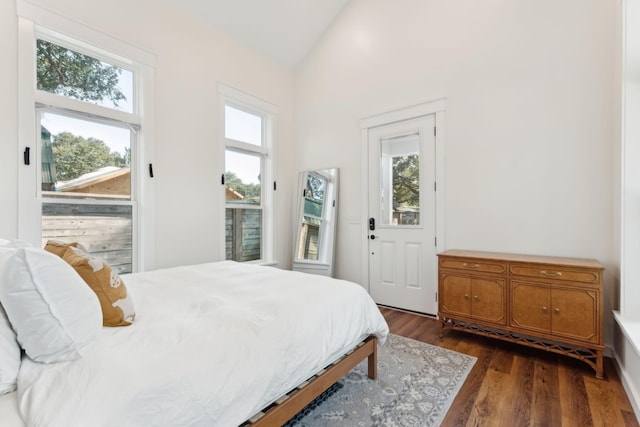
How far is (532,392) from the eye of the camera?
189 cm

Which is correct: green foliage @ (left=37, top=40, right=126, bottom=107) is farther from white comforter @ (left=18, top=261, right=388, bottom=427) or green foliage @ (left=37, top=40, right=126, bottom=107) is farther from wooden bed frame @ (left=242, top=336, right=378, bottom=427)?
wooden bed frame @ (left=242, top=336, right=378, bottom=427)

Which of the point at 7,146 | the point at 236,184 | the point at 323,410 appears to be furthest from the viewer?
the point at 236,184

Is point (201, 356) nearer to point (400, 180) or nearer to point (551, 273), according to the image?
point (551, 273)

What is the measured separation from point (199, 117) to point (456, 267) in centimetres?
304

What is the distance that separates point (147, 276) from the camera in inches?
85.9

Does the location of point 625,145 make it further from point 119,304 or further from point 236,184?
point 236,184

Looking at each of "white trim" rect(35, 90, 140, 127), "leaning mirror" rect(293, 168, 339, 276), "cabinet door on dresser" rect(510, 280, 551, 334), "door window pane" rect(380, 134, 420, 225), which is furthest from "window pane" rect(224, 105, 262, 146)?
"cabinet door on dresser" rect(510, 280, 551, 334)

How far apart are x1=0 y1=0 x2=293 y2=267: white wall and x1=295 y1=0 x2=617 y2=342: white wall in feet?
5.34

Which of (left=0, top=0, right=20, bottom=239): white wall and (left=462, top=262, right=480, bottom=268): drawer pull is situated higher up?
(left=0, top=0, right=20, bottom=239): white wall

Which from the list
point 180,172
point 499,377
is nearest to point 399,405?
point 499,377

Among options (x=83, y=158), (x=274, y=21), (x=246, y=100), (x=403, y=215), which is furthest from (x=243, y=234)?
(x=274, y=21)

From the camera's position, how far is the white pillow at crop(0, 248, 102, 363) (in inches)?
37.3

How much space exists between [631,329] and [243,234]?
3.60 m

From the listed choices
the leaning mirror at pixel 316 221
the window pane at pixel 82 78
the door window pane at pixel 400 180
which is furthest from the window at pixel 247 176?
the door window pane at pixel 400 180
